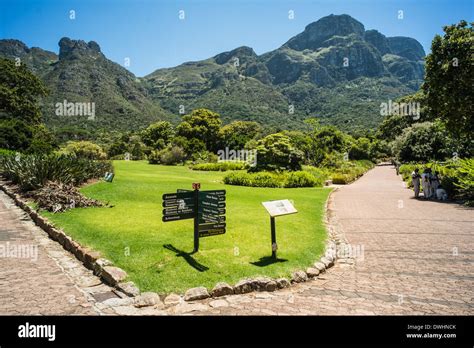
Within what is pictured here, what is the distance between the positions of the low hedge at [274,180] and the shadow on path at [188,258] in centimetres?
1513

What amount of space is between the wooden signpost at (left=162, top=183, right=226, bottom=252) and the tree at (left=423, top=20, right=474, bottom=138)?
53.2 ft

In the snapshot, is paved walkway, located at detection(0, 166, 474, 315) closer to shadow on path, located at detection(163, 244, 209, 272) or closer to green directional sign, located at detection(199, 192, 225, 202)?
shadow on path, located at detection(163, 244, 209, 272)

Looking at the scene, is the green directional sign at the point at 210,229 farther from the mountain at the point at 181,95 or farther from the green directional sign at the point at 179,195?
the mountain at the point at 181,95

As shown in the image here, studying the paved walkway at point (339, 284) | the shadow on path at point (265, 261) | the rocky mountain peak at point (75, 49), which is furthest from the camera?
the rocky mountain peak at point (75, 49)

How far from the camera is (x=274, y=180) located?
72.3 feet

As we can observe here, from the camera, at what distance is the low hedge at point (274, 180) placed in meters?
21.9

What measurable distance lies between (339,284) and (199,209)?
125 inches

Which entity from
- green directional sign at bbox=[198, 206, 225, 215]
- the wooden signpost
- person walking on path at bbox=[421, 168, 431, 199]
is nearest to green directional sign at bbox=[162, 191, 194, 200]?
the wooden signpost

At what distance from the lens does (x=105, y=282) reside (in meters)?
5.79

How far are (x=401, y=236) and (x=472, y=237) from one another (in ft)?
6.60

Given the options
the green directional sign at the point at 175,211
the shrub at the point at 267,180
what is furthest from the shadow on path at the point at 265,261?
the shrub at the point at 267,180

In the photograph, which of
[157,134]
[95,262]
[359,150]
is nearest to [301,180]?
[95,262]

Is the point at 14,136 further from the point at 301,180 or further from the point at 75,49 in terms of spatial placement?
the point at 75,49
